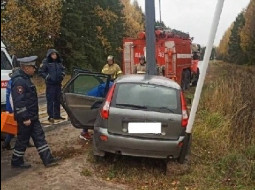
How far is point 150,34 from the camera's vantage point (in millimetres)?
9750

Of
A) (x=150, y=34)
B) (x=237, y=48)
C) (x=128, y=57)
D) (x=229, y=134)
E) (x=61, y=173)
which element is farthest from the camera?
(x=237, y=48)

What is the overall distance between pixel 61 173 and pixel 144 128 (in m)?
1.41

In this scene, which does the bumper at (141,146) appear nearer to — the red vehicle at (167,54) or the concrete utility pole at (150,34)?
the concrete utility pole at (150,34)

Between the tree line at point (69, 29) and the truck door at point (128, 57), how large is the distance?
5.49 m

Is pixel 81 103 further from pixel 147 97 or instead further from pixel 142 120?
pixel 142 120

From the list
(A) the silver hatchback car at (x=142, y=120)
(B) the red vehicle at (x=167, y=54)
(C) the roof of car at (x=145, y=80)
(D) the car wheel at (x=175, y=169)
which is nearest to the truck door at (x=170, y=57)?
(B) the red vehicle at (x=167, y=54)

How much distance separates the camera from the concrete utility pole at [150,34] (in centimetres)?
958

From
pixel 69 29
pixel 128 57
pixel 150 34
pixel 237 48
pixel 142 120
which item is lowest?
pixel 142 120

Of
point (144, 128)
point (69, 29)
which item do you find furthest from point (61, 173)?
point (69, 29)

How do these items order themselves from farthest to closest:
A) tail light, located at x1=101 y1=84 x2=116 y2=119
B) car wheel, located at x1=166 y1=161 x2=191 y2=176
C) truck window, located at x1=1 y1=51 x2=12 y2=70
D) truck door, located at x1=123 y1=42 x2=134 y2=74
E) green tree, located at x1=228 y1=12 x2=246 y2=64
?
→ 1. green tree, located at x1=228 y1=12 x2=246 y2=64
2. truck door, located at x1=123 y1=42 x2=134 y2=74
3. truck window, located at x1=1 y1=51 x2=12 y2=70
4. car wheel, located at x1=166 y1=161 x2=191 y2=176
5. tail light, located at x1=101 y1=84 x2=116 y2=119

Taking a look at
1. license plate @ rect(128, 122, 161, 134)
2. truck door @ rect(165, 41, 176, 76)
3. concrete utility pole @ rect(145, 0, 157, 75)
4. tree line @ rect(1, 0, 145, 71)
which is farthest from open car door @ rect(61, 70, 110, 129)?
truck door @ rect(165, 41, 176, 76)

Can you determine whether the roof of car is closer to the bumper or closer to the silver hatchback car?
→ the silver hatchback car

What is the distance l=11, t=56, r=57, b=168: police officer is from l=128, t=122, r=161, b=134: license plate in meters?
1.45

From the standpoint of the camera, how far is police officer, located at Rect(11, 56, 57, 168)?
5723mm
